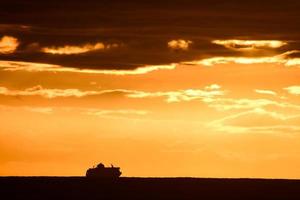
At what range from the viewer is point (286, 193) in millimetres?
140000

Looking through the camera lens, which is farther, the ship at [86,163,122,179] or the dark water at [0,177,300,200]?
the ship at [86,163,122,179]

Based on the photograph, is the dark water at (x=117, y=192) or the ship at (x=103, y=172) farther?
the ship at (x=103, y=172)

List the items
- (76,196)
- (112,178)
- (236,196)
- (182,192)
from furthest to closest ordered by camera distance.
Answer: (112,178) → (182,192) → (236,196) → (76,196)

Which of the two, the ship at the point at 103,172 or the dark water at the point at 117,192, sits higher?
the ship at the point at 103,172

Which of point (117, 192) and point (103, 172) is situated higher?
point (103, 172)

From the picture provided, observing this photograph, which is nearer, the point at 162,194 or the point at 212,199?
the point at 212,199

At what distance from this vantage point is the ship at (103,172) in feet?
521

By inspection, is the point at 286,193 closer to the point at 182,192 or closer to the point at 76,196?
the point at 182,192

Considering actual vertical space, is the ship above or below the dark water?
above

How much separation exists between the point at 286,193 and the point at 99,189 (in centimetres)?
2526

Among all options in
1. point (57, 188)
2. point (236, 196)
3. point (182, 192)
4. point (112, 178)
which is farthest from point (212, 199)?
point (112, 178)

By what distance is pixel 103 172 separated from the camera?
6309 inches

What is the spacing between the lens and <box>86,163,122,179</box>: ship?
Answer: 15888 cm

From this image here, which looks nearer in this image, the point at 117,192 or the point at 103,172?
the point at 117,192
